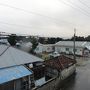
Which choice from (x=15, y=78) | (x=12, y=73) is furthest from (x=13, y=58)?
(x=15, y=78)

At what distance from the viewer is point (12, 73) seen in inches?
440

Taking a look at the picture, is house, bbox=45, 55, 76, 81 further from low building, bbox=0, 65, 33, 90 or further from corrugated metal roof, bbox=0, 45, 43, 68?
low building, bbox=0, 65, 33, 90

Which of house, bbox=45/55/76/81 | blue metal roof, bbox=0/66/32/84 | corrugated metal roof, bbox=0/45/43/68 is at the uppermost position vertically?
corrugated metal roof, bbox=0/45/43/68

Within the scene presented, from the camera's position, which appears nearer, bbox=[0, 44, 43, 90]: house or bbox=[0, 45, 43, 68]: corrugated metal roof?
bbox=[0, 44, 43, 90]: house

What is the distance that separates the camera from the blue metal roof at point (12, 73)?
10.3 meters

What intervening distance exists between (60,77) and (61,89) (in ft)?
6.25

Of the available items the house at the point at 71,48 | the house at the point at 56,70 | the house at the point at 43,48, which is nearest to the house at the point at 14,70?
the house at the point at 56,70

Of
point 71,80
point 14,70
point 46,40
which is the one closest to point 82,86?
point 71,80

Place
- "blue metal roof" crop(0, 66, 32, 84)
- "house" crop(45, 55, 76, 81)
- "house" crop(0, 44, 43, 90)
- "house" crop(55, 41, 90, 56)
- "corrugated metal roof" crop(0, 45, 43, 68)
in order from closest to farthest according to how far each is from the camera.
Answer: "blue metal roof" crop(0, 66, 32, 84), "house" crop(0, 44, 43, 90), "corrugated metal roof" crop(0, 45, 43, 68), "house" crop(45, 55, 76, 81), "house" crop(55, 41, 90, 56)

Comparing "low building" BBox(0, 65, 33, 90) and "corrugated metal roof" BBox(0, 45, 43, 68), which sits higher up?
"corrugated metal roof" BBox(0, 45, 43, 68)

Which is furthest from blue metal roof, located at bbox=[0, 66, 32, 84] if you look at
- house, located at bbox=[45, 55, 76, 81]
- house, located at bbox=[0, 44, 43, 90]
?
house, located at bbox=[45, 55, 76, 81]

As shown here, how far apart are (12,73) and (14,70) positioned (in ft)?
2.04

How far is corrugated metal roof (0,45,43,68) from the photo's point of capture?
1243 cm

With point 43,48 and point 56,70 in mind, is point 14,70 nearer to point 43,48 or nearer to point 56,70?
point 56,70
